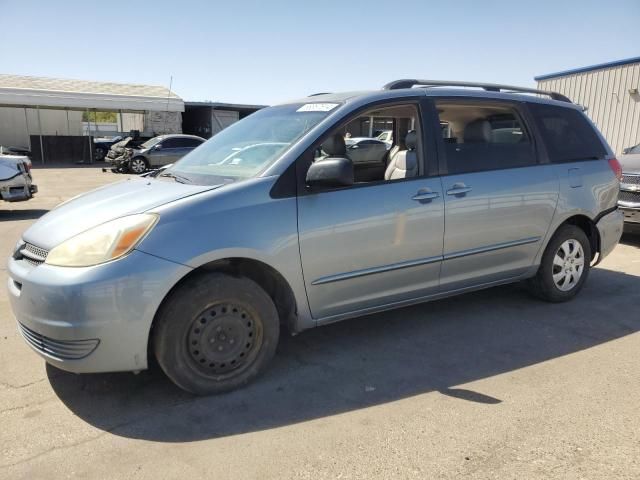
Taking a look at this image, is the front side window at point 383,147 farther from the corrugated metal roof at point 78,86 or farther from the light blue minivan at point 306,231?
the corrugated metal roof at point 78,86

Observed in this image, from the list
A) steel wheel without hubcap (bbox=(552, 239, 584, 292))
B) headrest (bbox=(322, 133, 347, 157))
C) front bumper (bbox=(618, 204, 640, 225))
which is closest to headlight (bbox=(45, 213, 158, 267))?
headrest (bbox=(322, 133, 347, 157))

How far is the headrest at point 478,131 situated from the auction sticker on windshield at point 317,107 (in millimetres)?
1210

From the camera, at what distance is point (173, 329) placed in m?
2.91

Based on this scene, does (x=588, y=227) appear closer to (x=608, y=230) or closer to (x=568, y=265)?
(x=608, y=230)

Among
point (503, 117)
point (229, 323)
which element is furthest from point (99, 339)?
point (503, 117)

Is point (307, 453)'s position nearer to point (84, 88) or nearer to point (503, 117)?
point (503, 117)

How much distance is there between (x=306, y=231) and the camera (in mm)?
3250

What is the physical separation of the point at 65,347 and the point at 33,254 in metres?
0.63

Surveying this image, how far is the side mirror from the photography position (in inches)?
129

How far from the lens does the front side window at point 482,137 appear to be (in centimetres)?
401

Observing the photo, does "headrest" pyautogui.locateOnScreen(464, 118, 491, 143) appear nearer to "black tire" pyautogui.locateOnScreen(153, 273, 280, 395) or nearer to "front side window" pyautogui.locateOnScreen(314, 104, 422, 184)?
"front side window" pyautogui.locateOnScreen(314, 104, 422, 184)

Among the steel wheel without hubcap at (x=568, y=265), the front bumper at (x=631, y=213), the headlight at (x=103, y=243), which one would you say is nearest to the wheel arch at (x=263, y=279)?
the headlight at (x=103, y=243)

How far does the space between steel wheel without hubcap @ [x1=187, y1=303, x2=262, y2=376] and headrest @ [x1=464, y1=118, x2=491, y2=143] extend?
2.33 metres

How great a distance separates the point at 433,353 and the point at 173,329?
1.90 m
